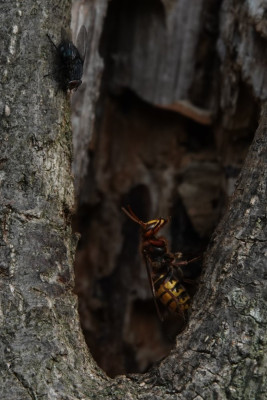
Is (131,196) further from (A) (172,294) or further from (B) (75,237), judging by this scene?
(B) (75,237)

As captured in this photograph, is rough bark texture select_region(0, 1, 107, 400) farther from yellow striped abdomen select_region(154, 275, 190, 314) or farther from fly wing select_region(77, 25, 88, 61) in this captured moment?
yellow striped abdomen select_region(154, 275, 190, 314)

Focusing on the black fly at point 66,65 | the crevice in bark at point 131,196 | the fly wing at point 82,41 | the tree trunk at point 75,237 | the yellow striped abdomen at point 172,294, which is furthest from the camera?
the crevice in bark at point 131,196

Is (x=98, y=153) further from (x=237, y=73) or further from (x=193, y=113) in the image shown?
(x=237, y=73)

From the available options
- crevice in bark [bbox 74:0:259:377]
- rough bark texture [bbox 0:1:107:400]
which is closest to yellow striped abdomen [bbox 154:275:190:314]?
crevice in bark [bbox 74:0:259:377]

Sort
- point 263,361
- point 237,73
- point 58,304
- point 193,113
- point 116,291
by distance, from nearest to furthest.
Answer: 1. point 263,361
2. point 58,304
3. point 237,73
4. point 193,113
5. point 116,291

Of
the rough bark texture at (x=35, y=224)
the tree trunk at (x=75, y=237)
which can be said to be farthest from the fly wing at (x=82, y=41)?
the rough bark texture at (x=35, y=224)

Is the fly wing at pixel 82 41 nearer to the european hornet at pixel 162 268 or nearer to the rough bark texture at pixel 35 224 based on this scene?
the rough bark texture at pixel 35 224

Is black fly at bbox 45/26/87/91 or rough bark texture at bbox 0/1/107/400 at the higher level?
black fly at bbox 45/26/87/91

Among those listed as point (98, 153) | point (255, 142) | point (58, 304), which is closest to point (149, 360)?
point (98, 153)
